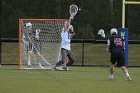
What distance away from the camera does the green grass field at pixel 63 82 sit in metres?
15.5

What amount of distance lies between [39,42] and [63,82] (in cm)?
652

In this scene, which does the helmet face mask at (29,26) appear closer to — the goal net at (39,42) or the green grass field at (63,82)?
the goal net at (39,42)

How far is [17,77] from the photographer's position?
19.0 metres

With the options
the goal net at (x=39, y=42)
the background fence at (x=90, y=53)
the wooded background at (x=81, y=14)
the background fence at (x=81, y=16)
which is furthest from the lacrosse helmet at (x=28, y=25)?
the background fence at (x=90, y=53)

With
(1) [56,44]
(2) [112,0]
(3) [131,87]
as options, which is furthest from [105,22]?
(3) [131,87]

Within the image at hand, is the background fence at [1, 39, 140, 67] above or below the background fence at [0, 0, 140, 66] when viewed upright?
below

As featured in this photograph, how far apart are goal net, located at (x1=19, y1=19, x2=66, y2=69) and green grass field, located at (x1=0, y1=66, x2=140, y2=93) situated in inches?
66.8

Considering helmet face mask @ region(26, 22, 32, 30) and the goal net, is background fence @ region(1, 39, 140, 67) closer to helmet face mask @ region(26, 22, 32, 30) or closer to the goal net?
the goal net

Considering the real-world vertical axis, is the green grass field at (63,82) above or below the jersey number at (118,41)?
below

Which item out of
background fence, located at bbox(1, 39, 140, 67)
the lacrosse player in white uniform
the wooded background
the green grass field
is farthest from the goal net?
background fence, located at bbox(1, 39, 140, 67)

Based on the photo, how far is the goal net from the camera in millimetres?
23375

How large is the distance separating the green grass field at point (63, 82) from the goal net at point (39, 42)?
1697 millimetres

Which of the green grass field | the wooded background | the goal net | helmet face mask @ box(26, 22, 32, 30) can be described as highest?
the wooded background

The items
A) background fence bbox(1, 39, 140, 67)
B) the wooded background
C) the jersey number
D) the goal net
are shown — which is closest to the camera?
the jersey number
